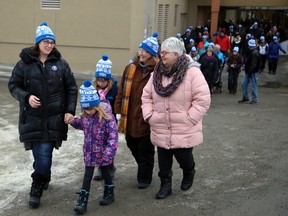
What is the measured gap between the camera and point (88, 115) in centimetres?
466

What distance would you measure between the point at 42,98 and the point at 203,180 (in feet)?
7.76

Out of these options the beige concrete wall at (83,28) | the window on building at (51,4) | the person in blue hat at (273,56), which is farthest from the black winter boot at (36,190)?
the person in blue hat at (273,56)

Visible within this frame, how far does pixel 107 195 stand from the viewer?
195 inches

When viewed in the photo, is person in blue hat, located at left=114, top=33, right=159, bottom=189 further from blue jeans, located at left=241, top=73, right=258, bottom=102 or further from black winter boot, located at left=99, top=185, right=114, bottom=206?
blue jeans, located at left=241, top=73, right=258, bottom=102

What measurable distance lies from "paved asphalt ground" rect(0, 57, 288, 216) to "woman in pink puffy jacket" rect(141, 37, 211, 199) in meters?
0.65

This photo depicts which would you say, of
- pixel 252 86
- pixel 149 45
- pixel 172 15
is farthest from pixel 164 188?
pixel 172 15

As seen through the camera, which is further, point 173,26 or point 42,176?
point 173,26

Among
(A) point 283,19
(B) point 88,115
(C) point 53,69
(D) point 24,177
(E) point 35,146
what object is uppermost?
(A) point 283,19

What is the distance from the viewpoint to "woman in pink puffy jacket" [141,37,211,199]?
4680mm

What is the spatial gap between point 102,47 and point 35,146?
1040 cm

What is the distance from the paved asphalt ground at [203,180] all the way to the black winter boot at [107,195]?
77mm

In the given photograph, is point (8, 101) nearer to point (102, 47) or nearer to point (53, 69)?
point (102, 47)

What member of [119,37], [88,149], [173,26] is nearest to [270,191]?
[88,149]

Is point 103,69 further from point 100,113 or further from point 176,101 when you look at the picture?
point 176,101
